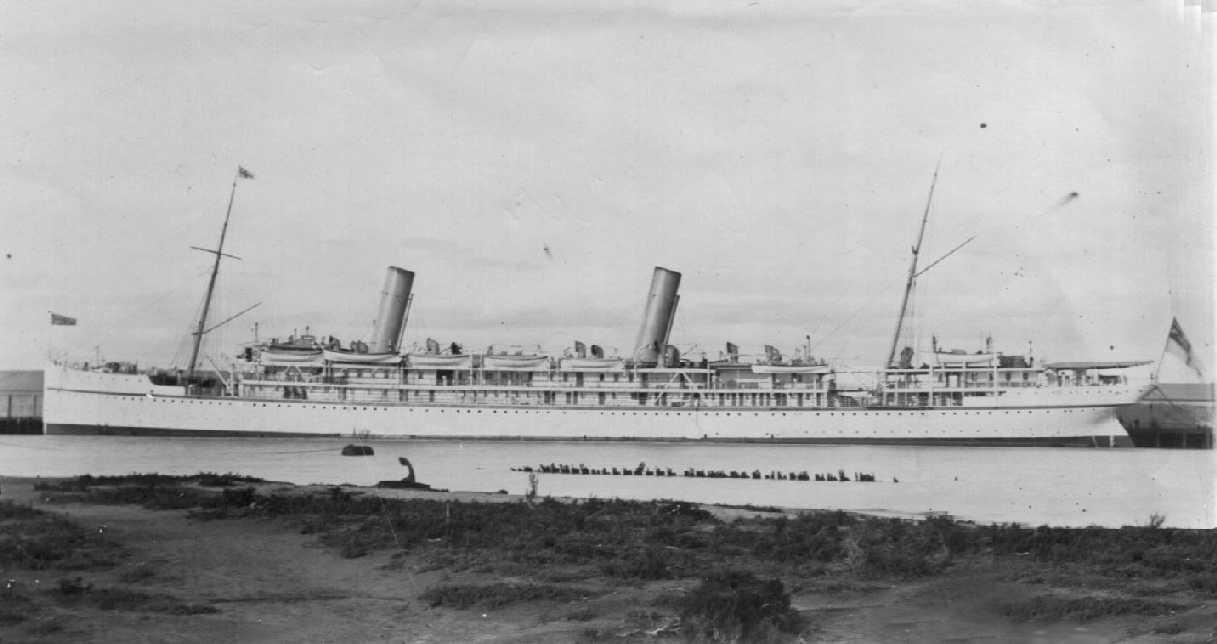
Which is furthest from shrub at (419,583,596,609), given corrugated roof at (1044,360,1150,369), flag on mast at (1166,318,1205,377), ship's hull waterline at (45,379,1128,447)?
ship's hull waterline at (45,379,1128,447)

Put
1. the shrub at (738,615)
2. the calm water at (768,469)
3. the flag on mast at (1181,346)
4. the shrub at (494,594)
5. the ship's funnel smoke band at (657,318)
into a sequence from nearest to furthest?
the shrub at (738,615), the shrub at (494,594), the flag on mast at (1181,346), the calm water at (768,469), the ship's funnel smoke band at (657,318)

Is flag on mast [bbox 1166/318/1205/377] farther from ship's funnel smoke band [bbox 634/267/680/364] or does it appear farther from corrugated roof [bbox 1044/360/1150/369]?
ship's funnel smoke band [bbox 634/267/680/364]

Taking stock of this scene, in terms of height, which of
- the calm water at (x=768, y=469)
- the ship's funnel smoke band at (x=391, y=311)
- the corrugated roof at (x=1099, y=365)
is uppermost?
the ship's funnel smoke band at (x=391, y=311)

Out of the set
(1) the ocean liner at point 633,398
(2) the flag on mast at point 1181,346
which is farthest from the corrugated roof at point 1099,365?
(2) the flag on mast at point 1181,346

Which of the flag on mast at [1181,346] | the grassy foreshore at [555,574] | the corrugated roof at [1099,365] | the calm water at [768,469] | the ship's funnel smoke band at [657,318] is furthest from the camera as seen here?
the ship's funnel smoke band at [657,318]

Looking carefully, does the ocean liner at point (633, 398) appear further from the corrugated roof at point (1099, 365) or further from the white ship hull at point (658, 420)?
the corrugated roof at point (1099, 365)

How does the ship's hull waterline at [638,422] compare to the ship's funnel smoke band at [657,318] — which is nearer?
the ship's funnel smoke band at [657,318]

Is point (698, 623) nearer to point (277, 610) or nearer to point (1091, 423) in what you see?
point (277, 610)
